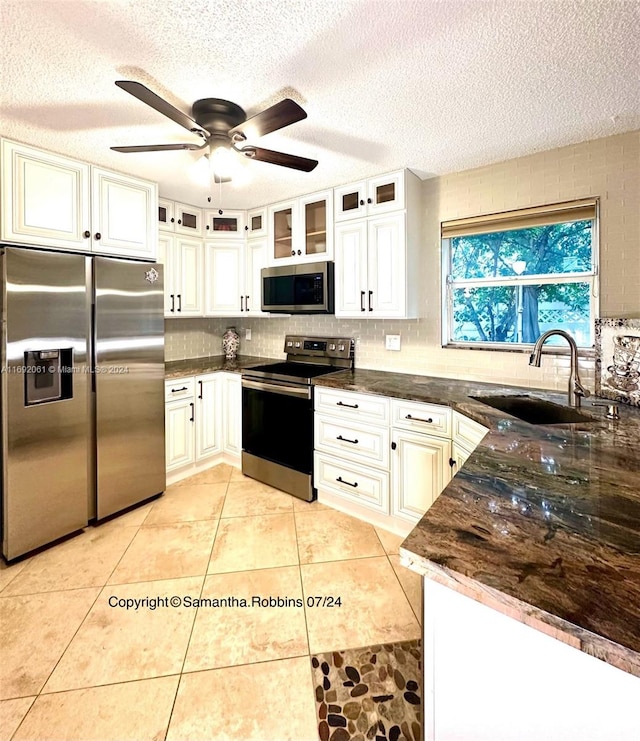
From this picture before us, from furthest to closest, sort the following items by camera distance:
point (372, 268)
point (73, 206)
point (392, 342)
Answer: point (392, 342)
point (372, 268)
point (73, 206)

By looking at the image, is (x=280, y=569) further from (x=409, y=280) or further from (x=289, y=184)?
(x=289, y=184)

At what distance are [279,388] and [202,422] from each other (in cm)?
91

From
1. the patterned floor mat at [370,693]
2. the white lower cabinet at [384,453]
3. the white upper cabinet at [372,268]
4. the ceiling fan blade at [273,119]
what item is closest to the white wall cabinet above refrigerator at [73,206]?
the ceiling fan blade at [273,119]

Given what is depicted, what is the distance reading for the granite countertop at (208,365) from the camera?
307cm

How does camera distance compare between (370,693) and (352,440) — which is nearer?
(370,693)

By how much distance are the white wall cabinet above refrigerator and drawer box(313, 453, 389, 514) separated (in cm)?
206

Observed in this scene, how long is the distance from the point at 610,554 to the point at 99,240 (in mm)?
2959

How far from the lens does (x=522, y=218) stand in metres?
2.39

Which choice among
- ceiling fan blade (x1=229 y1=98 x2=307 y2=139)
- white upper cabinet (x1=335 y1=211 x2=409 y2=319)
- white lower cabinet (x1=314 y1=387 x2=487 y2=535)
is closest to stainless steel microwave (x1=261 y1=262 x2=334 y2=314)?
white upper cabinet (x1=335 y1=211 x2=409 y2=319)

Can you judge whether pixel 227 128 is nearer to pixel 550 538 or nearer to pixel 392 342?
pixel 392 342

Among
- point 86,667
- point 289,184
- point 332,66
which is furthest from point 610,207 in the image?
point 86,667

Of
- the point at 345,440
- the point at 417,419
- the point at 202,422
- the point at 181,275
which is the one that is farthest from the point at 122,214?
the point at 417,419

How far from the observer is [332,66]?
1.50 meters

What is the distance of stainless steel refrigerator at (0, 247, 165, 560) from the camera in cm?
205
